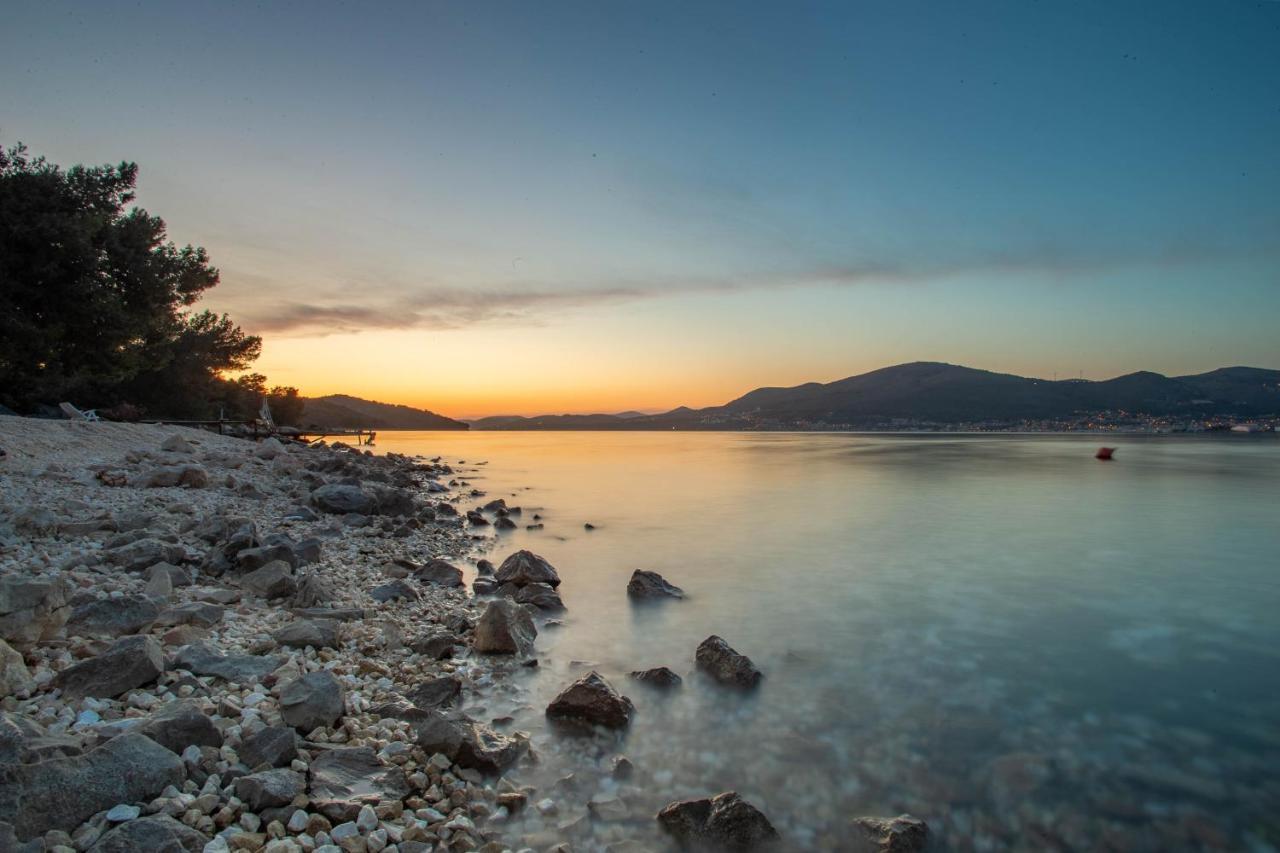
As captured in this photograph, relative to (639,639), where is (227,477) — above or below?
above

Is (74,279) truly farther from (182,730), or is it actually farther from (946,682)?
(946,682)

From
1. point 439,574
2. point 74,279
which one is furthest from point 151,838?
point 74,279

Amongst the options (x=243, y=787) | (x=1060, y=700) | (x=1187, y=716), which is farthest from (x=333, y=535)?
(x=1187, y=716)

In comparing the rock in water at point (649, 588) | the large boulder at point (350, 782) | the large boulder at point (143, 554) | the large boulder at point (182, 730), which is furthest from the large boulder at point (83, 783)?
the rock in water at point (649, 588)

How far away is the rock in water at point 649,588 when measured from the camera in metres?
10.6

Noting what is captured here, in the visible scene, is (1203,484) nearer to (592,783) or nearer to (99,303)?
(592,783)

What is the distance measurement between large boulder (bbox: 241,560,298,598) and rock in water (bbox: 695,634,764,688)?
4.79 meters

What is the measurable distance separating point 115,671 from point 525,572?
6.54 metres

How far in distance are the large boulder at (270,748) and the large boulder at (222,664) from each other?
1.14m

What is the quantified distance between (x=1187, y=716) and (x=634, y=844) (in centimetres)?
588

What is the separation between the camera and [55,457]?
13.5 meters

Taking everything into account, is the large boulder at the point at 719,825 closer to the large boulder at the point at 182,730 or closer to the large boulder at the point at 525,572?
the large boulder at the point at 182,730

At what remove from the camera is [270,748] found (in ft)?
12.9

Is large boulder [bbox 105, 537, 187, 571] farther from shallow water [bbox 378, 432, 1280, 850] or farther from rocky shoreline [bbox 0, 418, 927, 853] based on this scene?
shallow water [bbox 378, 432, 1280, 850]
